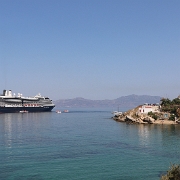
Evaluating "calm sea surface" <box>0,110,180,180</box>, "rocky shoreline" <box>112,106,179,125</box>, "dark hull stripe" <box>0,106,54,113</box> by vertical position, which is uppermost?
"dark hull stripe" <box>0,106,54,113</box>

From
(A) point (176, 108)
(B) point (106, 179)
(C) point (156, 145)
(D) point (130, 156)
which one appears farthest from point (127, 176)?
(A) point (176, 108)

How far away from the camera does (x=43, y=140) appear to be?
54375 millimetres

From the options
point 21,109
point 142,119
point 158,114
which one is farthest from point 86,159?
point 21,109

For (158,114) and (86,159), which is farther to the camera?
(158,114)

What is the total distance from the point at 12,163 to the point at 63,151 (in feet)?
32.8

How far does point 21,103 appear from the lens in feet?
533

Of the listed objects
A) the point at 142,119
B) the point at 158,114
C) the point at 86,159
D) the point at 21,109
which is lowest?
the point at 86,159

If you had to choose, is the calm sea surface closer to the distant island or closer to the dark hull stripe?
the distant island

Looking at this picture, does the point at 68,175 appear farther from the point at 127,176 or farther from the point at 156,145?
the point at 156,145

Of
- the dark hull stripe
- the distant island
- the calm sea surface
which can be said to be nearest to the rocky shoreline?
the distant island

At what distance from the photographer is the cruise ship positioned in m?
154

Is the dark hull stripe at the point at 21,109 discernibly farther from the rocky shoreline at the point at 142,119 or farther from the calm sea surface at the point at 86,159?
the calm sea surface at the point at 86,159

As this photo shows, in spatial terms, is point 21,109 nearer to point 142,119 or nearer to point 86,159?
point 142,119

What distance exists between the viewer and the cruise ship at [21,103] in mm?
154125
